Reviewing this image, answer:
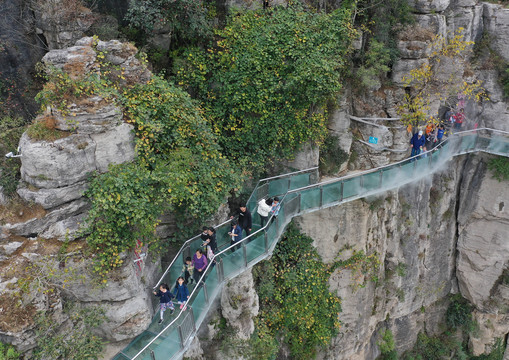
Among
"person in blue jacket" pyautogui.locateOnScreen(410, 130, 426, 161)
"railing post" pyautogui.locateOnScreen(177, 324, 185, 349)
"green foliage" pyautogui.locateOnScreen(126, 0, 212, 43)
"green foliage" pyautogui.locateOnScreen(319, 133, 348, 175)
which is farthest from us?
"person in blue jacket" pyautogui.locateOnScreen(410, 130, 426, 161)

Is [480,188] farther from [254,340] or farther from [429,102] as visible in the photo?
[254,340]

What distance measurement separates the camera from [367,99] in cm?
1357

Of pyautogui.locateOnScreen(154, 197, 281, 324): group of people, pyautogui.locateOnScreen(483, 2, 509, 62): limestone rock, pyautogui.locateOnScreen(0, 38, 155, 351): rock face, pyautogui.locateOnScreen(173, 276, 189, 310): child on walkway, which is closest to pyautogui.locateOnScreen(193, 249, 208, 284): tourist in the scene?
pyautogui.locateOnScreen(154, 197, 281, 324): group of people

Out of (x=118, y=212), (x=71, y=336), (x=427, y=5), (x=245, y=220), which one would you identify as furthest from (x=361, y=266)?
(x=71, y=336)

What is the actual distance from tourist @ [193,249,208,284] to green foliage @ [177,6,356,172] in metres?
3.67

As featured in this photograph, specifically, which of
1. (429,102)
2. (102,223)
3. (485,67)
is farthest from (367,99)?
(102,223)

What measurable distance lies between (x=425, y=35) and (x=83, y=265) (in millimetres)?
12753

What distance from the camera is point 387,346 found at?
57.2 feet

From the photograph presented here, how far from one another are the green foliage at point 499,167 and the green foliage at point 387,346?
8641 millimetres

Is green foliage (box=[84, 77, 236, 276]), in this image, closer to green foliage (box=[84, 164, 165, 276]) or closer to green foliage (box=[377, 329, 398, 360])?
green foliage (box=[84, 164, 165, 276])

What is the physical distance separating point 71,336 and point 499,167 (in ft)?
57.6

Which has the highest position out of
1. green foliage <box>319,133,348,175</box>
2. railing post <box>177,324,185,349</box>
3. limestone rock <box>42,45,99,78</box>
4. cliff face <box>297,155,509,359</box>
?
limestone rock <box>42,45,99,78</box>

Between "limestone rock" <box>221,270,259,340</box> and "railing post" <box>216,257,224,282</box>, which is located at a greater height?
"railing post" <box>216,257,224,282</box>

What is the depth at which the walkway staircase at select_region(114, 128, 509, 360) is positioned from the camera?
8148 mm
